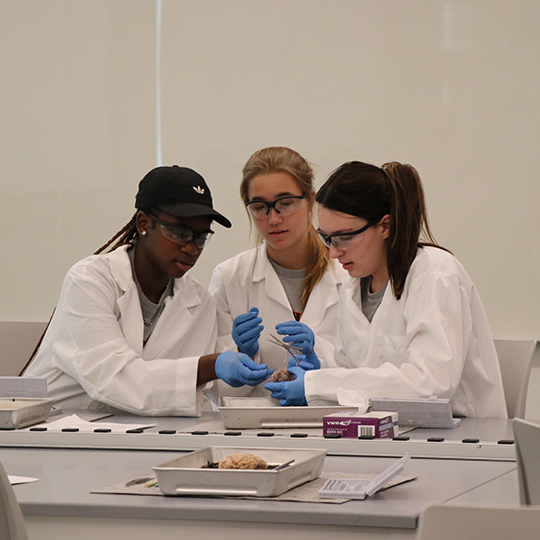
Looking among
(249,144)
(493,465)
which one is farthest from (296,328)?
(249,144)

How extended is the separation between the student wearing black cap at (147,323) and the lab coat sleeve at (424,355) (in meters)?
0.24

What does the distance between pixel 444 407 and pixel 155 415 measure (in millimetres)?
737

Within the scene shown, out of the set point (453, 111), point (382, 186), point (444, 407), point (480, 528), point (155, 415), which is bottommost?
point (155, 415)

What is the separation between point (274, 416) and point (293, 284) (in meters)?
1.00

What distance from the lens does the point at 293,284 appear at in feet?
8.53

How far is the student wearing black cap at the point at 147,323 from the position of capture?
193 cm

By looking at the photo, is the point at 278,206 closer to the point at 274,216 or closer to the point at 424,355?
the point at 274,216

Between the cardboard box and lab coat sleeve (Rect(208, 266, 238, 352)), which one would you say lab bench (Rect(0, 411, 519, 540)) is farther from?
lab coat sleeve (Rect(208, 266, 238, 352))

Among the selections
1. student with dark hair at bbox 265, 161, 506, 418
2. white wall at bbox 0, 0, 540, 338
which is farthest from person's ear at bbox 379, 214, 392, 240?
white wall at bbox 0, 0, 540, 338

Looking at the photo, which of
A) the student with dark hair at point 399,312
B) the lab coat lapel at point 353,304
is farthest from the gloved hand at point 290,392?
the lab coat lapel at point 353,304

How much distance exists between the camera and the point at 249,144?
331cm

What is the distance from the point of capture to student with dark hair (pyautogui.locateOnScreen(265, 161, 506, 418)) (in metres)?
1.77

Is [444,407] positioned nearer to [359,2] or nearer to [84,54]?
[359,2]

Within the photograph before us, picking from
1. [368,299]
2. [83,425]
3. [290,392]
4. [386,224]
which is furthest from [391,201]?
[83,425]
